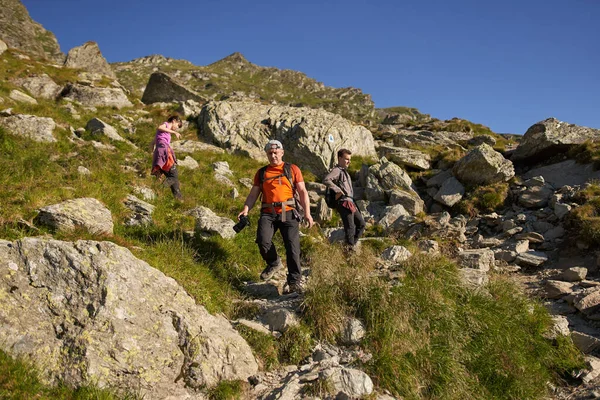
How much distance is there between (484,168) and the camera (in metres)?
14.1

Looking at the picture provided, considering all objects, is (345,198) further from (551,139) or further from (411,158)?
(551,139)

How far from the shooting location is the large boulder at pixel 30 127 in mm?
11336

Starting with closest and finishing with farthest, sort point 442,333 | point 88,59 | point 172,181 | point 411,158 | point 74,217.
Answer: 1. point 442,333
2. point 74,217
3. point 172,181
4. point 411,158
5. point 88,59

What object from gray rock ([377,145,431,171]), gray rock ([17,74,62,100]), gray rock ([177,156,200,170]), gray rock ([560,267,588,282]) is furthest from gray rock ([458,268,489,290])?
gray rock ([17,74,62,100])

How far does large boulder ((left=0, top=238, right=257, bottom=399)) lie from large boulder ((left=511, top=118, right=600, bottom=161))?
16.2 meters

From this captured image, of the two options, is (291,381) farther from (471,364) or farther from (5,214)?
(5,214)

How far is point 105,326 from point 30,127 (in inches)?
438

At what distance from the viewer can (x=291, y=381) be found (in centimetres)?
464

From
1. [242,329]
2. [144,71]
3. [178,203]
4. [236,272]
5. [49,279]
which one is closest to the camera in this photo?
[49,279]

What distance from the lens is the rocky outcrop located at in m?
51.3

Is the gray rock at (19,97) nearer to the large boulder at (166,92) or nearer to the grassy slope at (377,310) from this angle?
the grassy slope at (377,310)

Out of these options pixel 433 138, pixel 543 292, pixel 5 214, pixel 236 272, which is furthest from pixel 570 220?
pixel 5 214

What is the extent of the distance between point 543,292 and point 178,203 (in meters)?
9.79

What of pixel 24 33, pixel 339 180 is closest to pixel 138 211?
pixel 339 180
